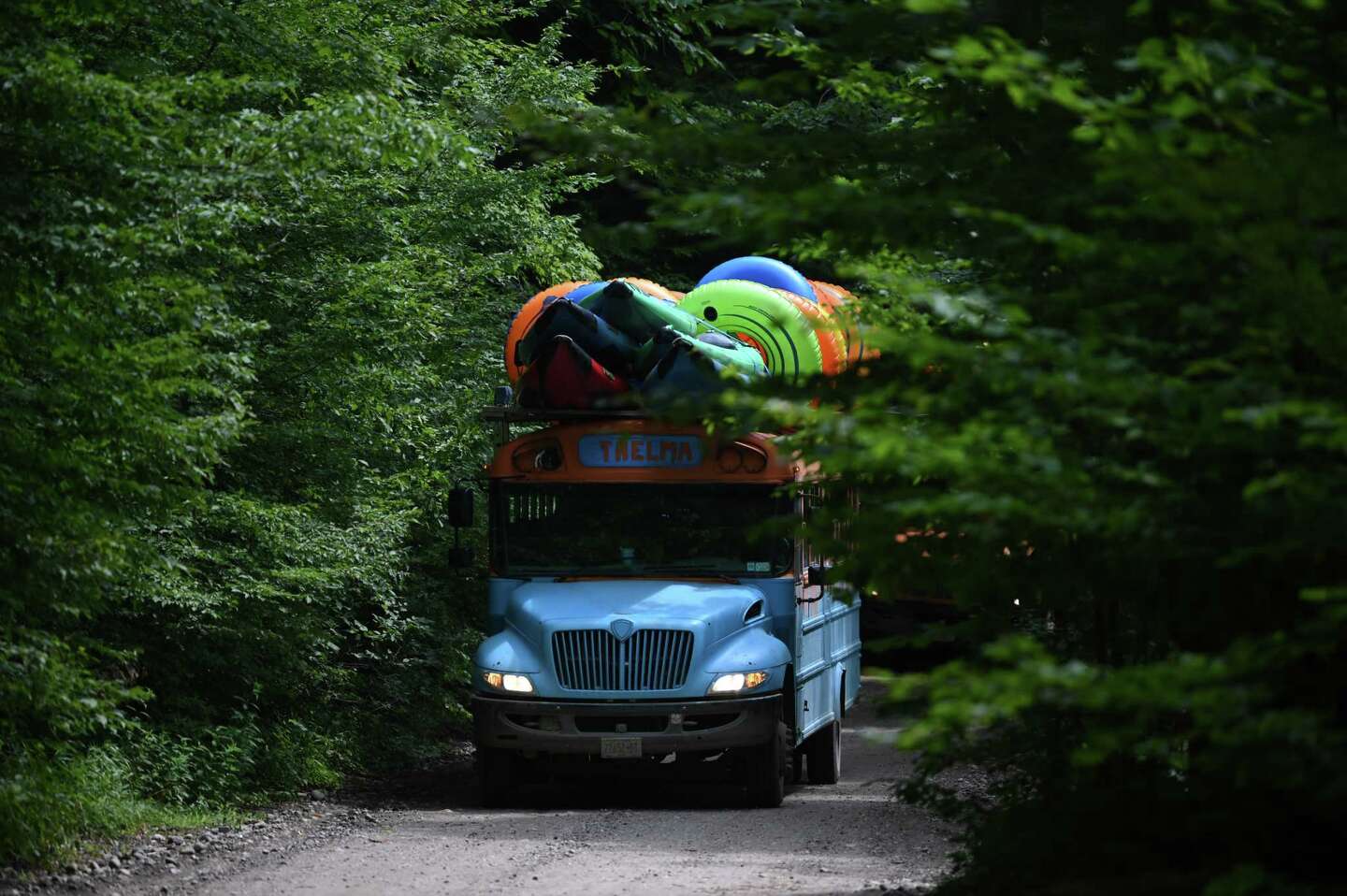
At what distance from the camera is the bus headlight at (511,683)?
13.1 meters

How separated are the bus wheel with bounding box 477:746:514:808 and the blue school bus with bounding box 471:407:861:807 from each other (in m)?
0.01

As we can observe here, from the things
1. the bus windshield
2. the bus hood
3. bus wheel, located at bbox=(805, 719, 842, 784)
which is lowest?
bus wheel, located at bbox=(805, 719, 842, 784)

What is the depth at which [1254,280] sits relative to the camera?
14.4ft

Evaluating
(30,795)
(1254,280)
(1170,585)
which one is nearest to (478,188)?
(30,795)

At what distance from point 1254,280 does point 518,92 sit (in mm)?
13928

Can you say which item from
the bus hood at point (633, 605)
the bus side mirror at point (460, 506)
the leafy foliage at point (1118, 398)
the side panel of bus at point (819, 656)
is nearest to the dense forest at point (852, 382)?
the leafy foliage at point (1118, 398)

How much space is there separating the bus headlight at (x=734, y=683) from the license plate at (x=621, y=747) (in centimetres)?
62

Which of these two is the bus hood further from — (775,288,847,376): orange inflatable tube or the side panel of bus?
(775,288,847,376): orange inflatable tube

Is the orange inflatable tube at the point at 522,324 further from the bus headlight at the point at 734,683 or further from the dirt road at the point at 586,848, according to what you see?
the dirt road at the point at 586,848

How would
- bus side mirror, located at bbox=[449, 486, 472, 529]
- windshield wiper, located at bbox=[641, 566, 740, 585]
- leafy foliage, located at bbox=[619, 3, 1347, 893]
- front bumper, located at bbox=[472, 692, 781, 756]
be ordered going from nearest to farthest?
leafy foliage, located at bbox=[619, 3, 1347, 893] < front bumper, located at bbox=[472, 692, 781, 756] < bus side mirror, located at bbox=[449, 486, 472, 529] < windshield wiper, located at bbox=[641, 566, 740, 585]

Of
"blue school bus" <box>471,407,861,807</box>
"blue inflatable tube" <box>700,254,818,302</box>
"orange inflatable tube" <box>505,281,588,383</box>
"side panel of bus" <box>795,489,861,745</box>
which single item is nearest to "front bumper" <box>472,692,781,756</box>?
"blue school bus" <box>471,407,861,807</box>

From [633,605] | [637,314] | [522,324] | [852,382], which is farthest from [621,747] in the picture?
[852,382]

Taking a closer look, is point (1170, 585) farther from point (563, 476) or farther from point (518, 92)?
point (518, 92)

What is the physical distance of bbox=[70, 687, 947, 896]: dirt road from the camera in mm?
9859
